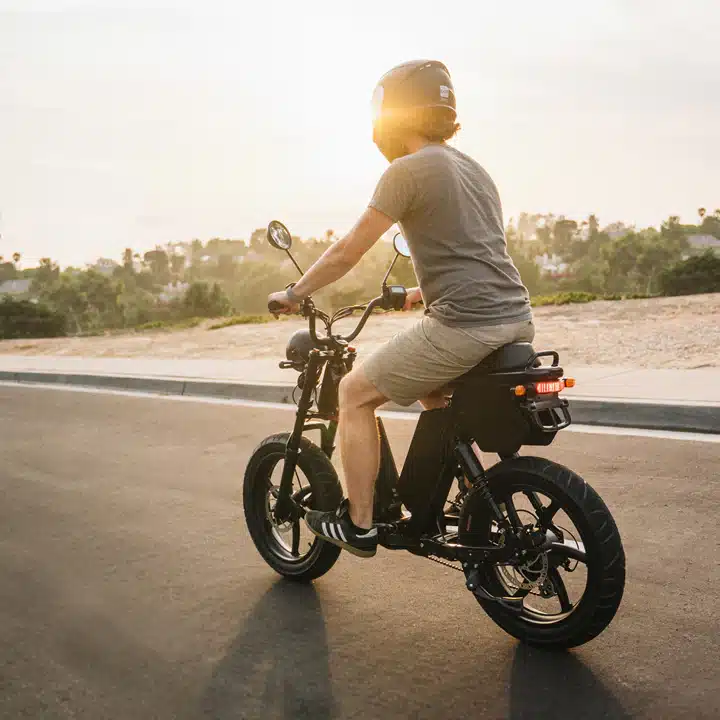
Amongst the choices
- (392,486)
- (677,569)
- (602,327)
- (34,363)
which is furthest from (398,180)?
(34,363)

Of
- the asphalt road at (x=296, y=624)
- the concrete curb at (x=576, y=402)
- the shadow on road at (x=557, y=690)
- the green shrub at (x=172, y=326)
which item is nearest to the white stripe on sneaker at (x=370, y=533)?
the asphalt road at (x=296, y=624)

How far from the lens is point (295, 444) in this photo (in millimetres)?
4188

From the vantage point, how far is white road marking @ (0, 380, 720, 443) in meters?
7.30

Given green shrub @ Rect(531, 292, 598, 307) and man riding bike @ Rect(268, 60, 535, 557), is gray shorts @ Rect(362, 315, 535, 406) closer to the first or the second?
man riding bike @ Rect(268, 60, 535, 557)

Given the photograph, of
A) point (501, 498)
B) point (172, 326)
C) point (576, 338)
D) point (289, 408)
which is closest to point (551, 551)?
point (501, 498)

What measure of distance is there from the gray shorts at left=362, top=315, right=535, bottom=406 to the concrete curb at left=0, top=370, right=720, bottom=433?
15.1 feet

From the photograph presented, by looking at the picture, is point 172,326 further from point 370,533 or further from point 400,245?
point 370,533

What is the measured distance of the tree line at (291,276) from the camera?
28.8 meters

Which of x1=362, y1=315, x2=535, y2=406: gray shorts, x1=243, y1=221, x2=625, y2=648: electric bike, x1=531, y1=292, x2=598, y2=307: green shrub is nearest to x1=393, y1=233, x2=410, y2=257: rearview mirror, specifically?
x1=243, y1=221, x2=625, y2=648: electric bike

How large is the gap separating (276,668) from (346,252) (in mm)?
1594

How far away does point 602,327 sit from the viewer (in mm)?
14242

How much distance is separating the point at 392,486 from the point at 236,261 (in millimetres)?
136928

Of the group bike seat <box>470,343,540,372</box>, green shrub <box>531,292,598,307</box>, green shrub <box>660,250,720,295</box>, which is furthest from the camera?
green shrub <box>660,250,720,295</box>

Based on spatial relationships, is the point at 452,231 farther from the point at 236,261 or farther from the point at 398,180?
the point at 236,261
